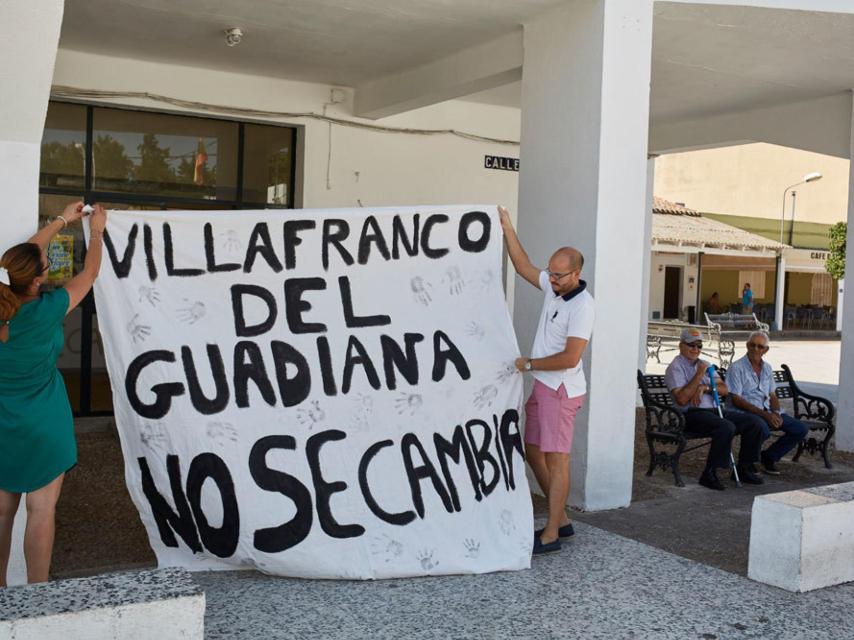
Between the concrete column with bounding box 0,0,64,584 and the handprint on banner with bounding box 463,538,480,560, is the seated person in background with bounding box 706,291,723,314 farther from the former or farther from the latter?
the concrete column with bounding box 0,0,64,584

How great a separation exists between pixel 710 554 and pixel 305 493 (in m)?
2.75

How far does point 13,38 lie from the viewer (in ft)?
15.7

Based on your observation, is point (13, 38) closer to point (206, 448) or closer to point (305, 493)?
point (206, 448)

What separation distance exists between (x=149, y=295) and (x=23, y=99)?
116 cm

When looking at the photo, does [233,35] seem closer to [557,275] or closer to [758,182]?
[557,275]

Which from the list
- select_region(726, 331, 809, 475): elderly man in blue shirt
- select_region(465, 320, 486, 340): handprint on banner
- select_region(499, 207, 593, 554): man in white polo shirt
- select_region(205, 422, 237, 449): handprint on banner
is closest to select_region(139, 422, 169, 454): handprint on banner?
select_region(205, 422, 237, 449): handprint on banner

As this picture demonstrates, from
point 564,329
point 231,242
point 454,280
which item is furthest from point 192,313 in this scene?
point 564,329

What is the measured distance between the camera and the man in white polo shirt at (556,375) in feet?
18.6

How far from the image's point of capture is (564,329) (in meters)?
5.77

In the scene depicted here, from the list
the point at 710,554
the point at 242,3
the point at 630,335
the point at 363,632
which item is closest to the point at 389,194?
the point at 242,3

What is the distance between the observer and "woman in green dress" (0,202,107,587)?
4.33m

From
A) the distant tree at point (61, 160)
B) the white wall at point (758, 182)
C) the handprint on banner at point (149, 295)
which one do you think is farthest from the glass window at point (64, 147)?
the white wall at point (758, 182)

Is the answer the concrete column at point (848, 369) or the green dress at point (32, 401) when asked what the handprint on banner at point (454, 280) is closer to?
the green dress at point (32, 401)

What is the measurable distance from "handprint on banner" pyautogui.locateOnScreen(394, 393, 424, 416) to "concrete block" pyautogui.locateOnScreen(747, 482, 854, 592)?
2027 mm
